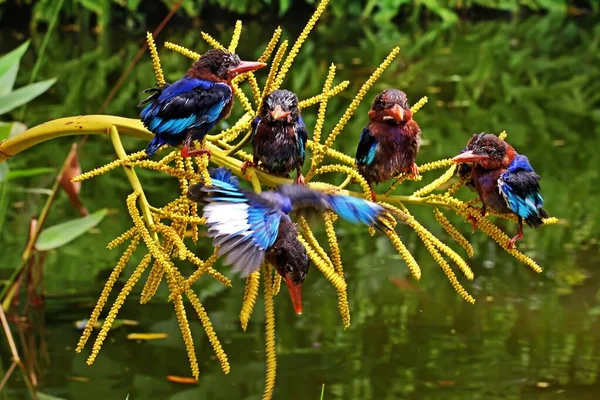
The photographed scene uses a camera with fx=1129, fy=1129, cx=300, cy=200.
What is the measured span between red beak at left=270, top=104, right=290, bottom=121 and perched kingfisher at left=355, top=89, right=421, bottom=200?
0.50ft

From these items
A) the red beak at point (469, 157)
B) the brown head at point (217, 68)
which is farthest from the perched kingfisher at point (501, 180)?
the brown head at point (217, 68)

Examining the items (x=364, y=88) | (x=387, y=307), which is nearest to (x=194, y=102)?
(x=364, y=88)

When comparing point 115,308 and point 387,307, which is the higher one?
point 387,307

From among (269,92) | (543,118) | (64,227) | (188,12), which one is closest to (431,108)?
(543,118)

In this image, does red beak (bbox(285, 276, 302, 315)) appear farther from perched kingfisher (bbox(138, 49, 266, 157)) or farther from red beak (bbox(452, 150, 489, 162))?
red beak (bbox(452, 150, 489, 162))

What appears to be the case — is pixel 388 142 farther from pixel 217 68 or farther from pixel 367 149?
pixel 217 68

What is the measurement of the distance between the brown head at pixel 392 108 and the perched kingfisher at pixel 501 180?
0.11m

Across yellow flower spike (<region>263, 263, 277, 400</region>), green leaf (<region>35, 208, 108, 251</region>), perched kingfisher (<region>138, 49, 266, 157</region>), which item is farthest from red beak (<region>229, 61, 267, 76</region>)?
green leaf (<region>35, 208, 108, 251</region>)

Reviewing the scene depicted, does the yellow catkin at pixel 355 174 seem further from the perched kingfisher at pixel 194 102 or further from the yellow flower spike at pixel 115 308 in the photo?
the yellow flower spike at pixel 115 308

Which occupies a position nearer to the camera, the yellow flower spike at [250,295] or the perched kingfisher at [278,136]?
the yellow flower spike at [250,295]

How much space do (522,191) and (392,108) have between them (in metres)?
0.24

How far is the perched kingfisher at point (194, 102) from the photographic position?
1622 millimetres

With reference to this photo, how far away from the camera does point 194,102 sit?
1.64 meters

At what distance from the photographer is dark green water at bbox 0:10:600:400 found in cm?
453
